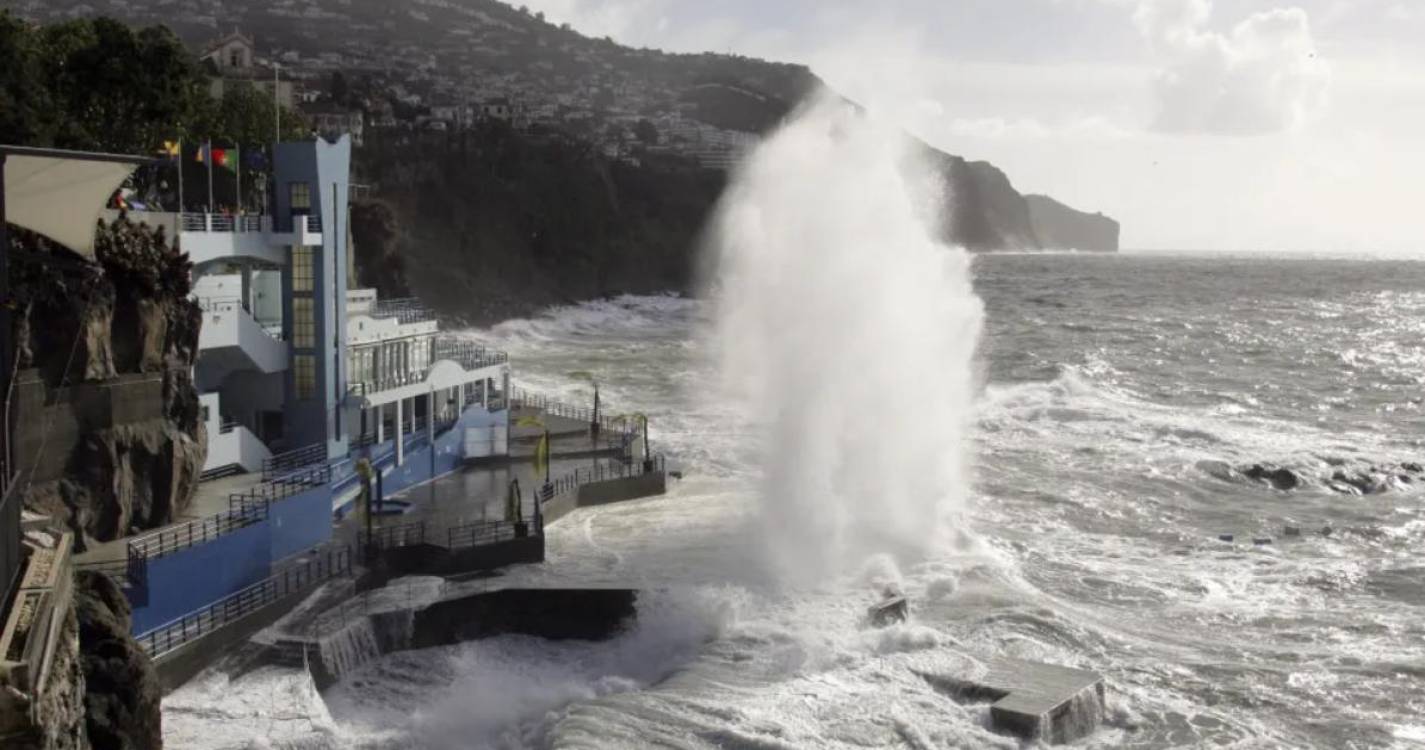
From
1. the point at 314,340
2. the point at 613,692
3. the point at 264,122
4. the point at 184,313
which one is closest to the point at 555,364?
the point at 264,122

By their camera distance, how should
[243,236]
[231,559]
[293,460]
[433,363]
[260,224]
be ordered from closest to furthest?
[231,559] < [293,460] < [243,236] < [260,224] < [433,363]

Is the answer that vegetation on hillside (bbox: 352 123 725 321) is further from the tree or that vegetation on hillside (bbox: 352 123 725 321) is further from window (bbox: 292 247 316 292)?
window (bbox: 292 247 316 292)

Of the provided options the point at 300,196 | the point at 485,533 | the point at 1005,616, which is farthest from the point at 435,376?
the point at 1005,616

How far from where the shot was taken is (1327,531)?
1233 inches

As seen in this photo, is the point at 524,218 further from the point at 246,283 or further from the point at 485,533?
the point at 485,533

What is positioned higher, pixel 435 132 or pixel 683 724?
pixel 435 132

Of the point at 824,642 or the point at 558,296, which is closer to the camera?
the point at 824,642

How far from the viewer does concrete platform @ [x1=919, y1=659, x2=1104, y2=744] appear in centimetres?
1805

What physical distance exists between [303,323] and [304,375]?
3.37ft

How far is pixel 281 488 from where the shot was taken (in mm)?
24531

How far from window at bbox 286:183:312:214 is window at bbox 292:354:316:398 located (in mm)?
2976

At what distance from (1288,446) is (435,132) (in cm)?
11173

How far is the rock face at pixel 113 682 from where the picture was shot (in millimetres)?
14641

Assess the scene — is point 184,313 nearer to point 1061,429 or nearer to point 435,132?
point 1061,429
